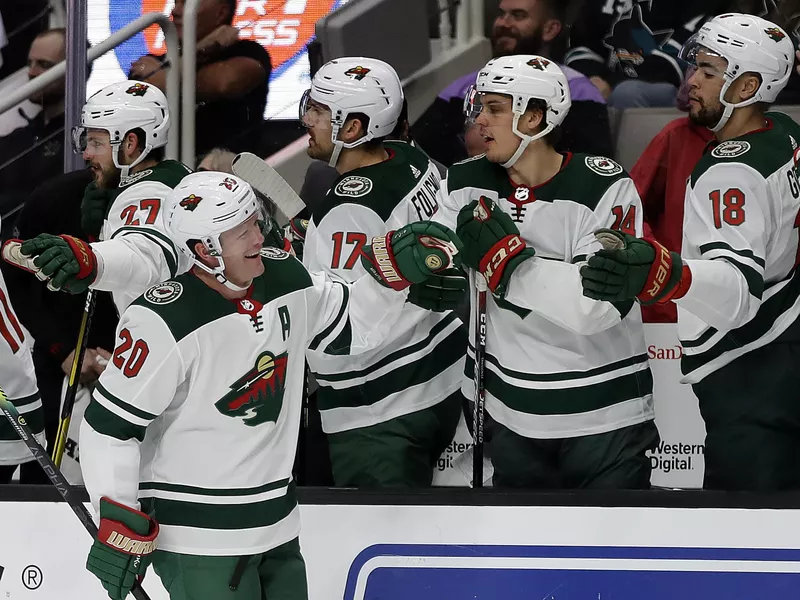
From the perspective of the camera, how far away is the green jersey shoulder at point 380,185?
2762 millimetres

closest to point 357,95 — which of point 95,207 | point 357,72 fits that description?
point 357,72

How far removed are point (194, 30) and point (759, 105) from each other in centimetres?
180

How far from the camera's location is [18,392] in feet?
9.53

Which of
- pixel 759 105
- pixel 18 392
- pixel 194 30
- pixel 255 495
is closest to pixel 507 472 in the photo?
pixel 255 495

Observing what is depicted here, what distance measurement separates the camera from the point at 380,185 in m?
2.81

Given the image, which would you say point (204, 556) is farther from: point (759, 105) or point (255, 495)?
point (759, 105)

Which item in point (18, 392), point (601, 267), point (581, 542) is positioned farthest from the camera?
point (18, 392)

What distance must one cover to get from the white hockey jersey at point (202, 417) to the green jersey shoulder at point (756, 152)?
3.22 ft

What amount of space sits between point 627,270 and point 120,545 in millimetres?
1063

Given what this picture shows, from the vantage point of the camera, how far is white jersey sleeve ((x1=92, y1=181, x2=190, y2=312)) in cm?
254

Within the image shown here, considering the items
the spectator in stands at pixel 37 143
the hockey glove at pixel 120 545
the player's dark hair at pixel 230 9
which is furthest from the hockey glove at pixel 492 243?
the spectator in stands at pixel 37 143

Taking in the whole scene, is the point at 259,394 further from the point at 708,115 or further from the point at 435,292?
the point at 708,115

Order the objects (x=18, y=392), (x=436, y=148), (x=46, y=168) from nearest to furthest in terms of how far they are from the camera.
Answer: (x=18, y=392) → (x=436, y=148) → (x=46, y=168)

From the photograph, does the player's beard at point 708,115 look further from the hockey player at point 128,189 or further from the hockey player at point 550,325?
the hockey player at point 128,189
